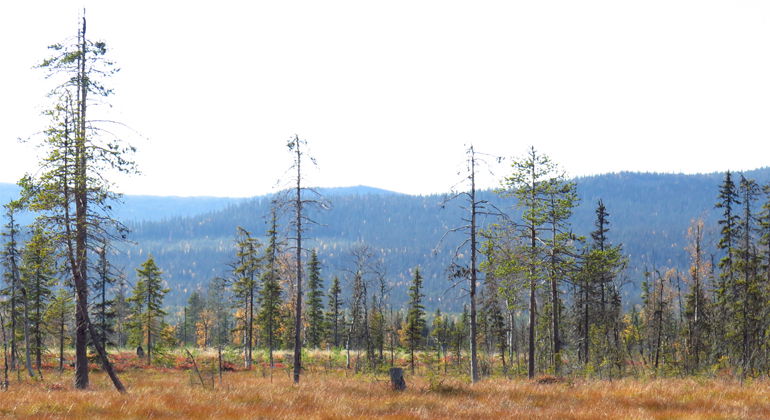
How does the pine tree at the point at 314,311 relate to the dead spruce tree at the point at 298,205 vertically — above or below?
below

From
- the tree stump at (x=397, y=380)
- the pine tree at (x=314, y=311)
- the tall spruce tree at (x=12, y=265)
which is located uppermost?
the tall spruce tree at (x=12, y=265)

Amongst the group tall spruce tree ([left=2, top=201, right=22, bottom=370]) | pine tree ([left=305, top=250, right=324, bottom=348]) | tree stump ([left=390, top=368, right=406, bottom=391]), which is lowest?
pine tree ([left=305, top=250, right=324, bottom=348])

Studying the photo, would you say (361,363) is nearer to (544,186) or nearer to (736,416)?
(544,186)

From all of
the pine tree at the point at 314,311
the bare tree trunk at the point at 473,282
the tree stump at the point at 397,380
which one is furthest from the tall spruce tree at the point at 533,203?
the pine tree at the point at 314,311

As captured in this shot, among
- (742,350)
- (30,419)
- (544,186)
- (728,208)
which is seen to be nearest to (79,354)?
(30,419)

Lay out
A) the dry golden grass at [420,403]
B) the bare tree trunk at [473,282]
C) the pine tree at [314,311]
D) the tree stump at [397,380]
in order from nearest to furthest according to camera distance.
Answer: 1. the dry golden grass at [420,403]
2. the tree stump at [397,380]
3. the bare tree trunk at [473,282]
4. the pine tree at [314,311]

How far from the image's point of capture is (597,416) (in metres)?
12.0

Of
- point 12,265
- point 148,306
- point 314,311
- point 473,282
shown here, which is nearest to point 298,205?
point 473,282

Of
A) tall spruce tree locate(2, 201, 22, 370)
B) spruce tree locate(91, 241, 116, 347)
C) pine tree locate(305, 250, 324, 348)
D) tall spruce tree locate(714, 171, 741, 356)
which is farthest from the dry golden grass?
pine tree locate(305, 250, 324, 348)

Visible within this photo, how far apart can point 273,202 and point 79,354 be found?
9.23 metres

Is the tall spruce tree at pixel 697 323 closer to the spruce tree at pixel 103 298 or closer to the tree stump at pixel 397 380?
the tree stump at pixel 397 380

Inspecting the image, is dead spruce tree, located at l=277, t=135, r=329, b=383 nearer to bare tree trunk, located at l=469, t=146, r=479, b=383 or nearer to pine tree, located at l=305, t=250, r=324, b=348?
bare tree trunk, located at l=469, t=146, r=479, b=383

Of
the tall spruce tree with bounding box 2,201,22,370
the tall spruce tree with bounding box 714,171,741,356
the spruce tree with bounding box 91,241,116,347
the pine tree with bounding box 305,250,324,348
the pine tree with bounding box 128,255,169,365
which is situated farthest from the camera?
the pine tree with bounding box 305,250,324,348

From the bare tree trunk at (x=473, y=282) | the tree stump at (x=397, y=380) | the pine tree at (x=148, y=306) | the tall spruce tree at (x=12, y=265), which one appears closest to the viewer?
the tree stump at (x=397, y=380)
